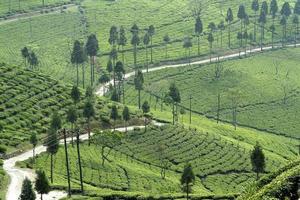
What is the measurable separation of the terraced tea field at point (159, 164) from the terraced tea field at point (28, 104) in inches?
421

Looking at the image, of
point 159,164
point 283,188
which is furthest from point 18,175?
point 283,188

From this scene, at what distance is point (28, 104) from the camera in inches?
5984

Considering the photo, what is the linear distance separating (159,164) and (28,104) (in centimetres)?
3950

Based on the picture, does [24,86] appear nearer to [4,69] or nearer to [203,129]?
[4,69]

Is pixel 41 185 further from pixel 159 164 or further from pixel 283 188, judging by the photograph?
pixel 283 188

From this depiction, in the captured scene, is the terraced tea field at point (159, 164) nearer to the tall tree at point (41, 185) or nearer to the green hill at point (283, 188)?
the tall tree at point (41, 185)

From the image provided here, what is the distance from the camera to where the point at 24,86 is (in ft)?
534

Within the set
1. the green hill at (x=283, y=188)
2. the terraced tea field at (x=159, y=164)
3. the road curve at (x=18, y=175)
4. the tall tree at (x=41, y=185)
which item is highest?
the green hill at (x=283, y=188)

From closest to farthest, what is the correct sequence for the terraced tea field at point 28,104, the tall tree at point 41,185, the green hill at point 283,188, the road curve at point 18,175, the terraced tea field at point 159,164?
the green hill at point 283,188 < the tall tree at point 41,185 < the road curve at point 18,175 < the terraced tea field at point 159,164 < the terraced tea field at point 28,104

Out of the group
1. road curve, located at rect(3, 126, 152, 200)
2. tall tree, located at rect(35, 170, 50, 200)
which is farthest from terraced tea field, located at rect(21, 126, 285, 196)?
tall tree, located at rect(35, 170, 50, 200)

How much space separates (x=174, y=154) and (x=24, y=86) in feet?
162

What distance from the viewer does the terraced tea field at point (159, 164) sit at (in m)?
120

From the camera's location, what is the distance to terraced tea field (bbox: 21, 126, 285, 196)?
120m

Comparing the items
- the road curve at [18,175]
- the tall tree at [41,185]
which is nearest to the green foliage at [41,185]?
the tall tree at [41,185]
